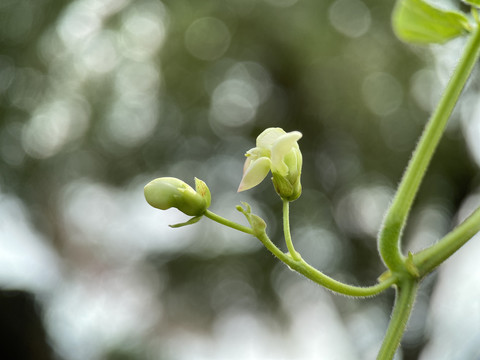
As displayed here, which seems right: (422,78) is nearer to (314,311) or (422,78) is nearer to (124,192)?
(314,311)

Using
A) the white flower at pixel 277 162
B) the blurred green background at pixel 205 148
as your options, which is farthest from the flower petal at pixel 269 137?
the blurred green background at pixel 205 148

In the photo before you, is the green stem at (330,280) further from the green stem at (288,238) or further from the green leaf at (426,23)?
the green leaf at (426,23)

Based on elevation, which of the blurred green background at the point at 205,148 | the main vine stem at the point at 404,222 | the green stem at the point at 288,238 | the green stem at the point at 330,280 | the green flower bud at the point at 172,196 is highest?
the main vine stem at the point at 404,222

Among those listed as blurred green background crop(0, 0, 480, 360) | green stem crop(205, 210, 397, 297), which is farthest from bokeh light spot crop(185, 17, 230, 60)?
green stem crop(205, 210, 397, 297)

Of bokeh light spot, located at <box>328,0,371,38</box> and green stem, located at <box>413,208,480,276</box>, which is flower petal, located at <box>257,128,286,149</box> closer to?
green stem, located at <box>413,208,480,276</box>

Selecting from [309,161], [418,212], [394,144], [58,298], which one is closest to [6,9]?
[58,298]
